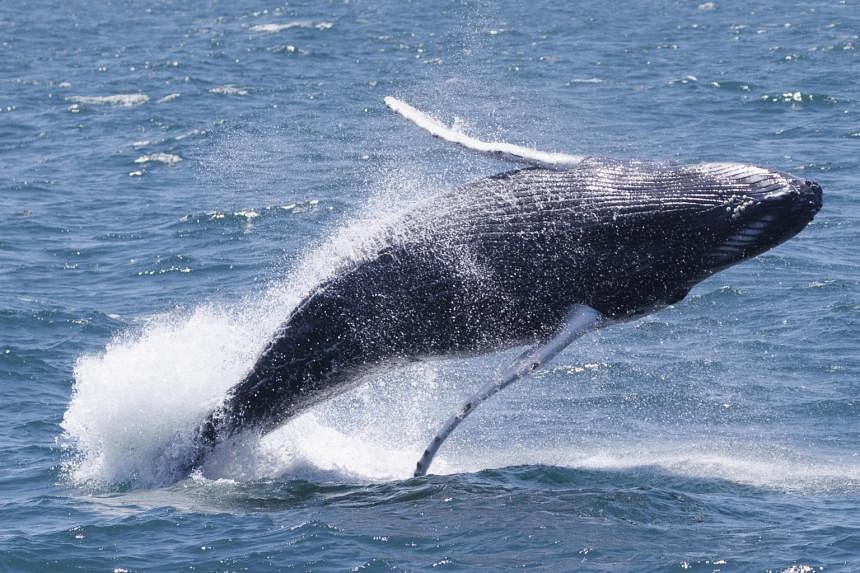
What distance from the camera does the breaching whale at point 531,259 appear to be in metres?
15.8

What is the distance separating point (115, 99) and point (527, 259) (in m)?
37.1

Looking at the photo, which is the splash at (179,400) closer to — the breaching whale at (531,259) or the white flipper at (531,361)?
the breaching whale at (531,259)

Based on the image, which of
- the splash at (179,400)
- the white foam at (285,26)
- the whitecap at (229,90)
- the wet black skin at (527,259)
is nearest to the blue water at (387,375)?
the splash at (179,400)

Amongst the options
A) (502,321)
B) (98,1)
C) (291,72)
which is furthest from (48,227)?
(98,1)

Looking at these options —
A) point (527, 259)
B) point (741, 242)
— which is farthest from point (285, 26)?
point (741, 242)

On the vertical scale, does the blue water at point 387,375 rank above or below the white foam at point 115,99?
below

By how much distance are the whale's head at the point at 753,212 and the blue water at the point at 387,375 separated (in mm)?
3159

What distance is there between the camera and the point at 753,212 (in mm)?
15523

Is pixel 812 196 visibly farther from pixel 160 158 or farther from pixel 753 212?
pixel 160 158

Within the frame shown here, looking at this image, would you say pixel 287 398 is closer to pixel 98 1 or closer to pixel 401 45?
pixel 401 45

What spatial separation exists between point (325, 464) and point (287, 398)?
140 cm

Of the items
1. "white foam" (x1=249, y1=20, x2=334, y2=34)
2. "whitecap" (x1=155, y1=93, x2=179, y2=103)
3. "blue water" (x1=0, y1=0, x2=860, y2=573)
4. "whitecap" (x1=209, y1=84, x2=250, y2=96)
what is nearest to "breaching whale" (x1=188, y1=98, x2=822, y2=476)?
"blue water" (x1=0, y1=0, x2=860, y2=573)

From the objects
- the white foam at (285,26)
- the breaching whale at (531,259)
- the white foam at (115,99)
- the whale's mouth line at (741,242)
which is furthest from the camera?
the white foam at (285,26)

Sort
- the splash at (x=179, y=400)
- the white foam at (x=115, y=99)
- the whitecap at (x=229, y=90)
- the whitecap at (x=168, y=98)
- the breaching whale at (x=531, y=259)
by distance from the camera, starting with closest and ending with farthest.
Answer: the breaching whale at (x=531, y=259)
the splash at (x=179, y=400)
the white foam at (x=115, y=99)
the whitecap at (x=168, y=98)
the whitecap at (x=229, y=90)
